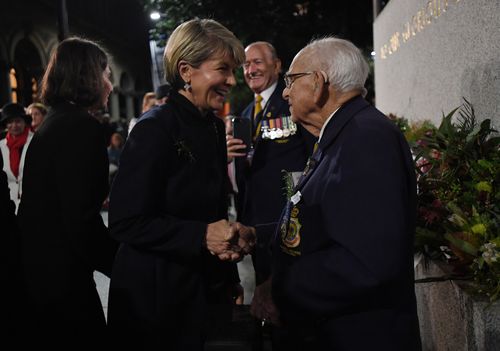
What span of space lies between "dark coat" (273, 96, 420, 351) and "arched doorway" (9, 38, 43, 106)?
62.7 ft

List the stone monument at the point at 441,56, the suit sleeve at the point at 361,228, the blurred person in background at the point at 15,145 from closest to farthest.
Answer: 1. the suit sleeve at the point at 361,228
2. the stone monument at the point at 441,56
3. the blurred person in background at the point at 15,145

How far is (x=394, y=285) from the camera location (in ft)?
5.98

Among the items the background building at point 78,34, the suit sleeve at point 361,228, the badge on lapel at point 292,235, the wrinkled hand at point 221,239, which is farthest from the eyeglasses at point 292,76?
the background building at point 78,34

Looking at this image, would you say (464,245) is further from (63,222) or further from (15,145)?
(15,145)

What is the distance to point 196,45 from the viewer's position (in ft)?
7.70

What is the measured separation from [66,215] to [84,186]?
0.15 m

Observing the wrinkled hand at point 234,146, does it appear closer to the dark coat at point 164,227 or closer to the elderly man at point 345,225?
the dark coat at point 164,227

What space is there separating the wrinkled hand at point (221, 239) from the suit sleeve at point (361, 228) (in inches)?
14.9

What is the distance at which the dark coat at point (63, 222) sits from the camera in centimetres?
253

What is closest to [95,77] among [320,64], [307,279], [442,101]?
[320,64]

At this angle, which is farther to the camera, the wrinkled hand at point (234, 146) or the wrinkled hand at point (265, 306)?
the wrinkled hand at point (234, 146)

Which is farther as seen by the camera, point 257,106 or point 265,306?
point 257,106

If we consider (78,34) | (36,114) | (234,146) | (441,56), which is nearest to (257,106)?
(234,146)

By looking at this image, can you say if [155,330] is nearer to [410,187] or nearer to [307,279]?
[307,279]
